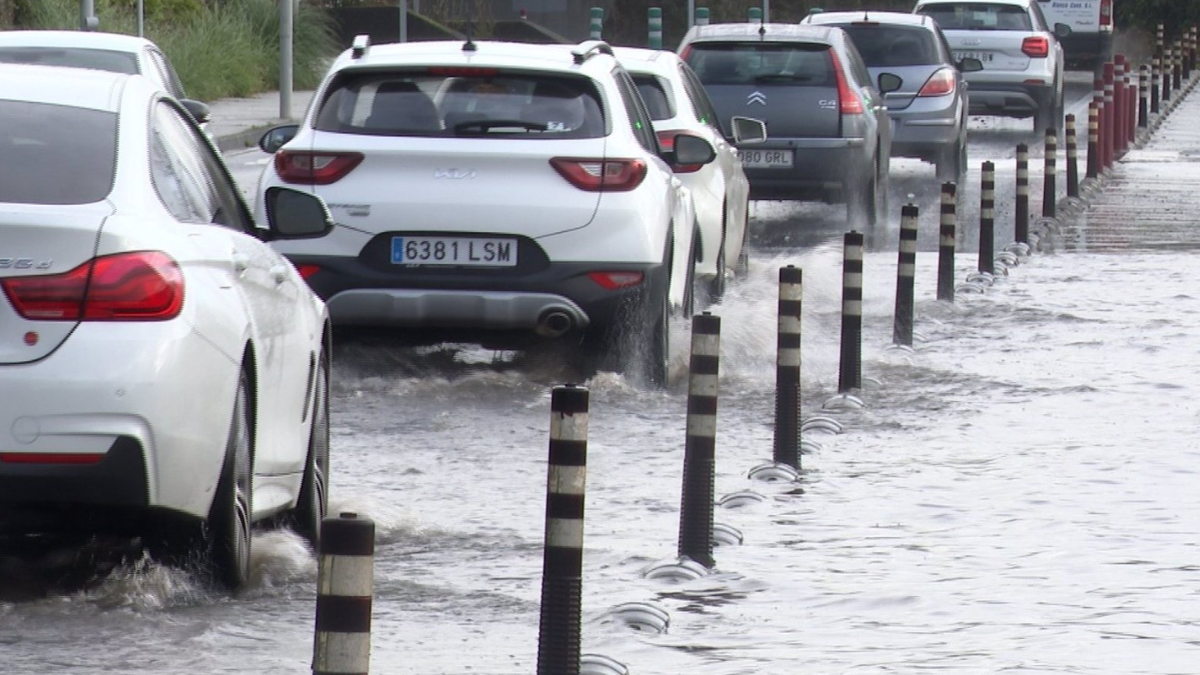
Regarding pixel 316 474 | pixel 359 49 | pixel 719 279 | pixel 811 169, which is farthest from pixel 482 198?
pixel 811 169

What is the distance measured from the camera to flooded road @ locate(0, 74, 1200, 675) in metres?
6.82

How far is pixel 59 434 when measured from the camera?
6398 millimetres

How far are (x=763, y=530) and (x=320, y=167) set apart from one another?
11.6 ft

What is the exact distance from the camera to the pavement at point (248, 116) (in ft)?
96.8

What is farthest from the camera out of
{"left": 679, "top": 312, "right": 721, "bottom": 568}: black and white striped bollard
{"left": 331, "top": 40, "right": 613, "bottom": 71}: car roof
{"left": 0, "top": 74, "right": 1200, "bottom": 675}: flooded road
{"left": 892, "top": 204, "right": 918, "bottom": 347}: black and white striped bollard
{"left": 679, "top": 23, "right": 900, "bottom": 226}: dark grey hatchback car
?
{"left": 679, "top": 23, "right": 900, "bottom": 226}: dark grey hatchback car

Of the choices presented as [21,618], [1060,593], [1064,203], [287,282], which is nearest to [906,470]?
[1060,593]

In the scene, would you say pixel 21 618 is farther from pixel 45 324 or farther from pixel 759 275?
pixel 759 275

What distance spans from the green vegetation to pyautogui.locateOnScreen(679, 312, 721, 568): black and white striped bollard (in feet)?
88.7

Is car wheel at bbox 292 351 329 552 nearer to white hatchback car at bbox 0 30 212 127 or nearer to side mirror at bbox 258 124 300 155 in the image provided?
side mirror at bbox 258 124 300 155

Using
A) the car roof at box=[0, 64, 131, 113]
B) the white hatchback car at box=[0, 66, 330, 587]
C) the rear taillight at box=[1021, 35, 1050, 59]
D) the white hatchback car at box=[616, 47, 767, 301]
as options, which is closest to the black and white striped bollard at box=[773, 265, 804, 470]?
the white hatchback car at box=[0, 66, 330, 587]

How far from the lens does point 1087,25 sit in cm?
5009

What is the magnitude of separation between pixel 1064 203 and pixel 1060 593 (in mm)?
17080

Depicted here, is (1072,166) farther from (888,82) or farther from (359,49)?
(359,49)

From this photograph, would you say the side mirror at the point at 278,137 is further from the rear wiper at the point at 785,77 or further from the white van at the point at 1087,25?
the white van at the point at 1087,25
